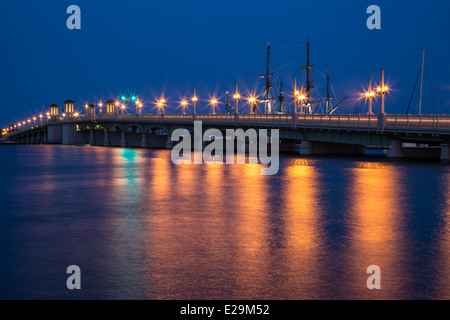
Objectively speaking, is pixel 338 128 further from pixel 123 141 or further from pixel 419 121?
pixel 123 141

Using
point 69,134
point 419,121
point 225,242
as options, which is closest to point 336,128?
point 419,121

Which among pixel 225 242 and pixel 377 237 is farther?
pixel 377 237

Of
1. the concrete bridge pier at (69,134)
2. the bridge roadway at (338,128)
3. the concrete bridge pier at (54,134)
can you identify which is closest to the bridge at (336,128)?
the bridge roadway at (338,128)

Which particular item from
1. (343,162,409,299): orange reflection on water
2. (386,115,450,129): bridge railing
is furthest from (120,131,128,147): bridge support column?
(343,162,409,299): orange reflection on water

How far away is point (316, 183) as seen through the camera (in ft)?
93.8

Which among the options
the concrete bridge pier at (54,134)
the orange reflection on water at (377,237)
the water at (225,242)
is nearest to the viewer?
the water at (225,242)

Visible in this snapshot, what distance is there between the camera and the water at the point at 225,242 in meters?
9.20

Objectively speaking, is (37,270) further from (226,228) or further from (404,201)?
(404,201)

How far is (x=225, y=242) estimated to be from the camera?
12.8 metres

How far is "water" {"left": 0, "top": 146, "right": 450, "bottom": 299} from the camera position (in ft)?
30.2

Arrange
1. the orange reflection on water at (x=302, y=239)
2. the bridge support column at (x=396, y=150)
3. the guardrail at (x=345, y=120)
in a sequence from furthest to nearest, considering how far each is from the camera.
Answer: the bridge support column at (x=396, y=150), the guardrail at (x=345, y=120), the orange reflection on water at (x=302, y=239)

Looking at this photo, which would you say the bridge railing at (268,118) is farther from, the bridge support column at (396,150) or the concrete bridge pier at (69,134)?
the concrete bridge pier at (69,134)

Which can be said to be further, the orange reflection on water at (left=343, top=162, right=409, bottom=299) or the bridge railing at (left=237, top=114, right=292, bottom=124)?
the bridge railing at (left=237, top=114, right=292, bottom=124)

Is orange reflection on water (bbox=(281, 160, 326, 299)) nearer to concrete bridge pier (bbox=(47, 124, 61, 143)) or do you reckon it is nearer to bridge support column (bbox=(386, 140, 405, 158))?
bridge support column (bbox=(386, 140, 405, 158))
